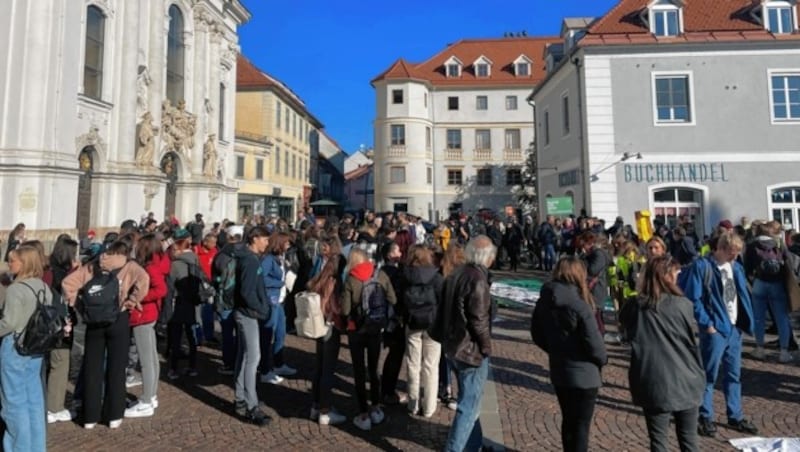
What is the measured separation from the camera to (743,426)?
4949mm

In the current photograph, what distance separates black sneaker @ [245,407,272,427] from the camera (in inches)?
209

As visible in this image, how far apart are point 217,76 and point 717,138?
27.2 meters

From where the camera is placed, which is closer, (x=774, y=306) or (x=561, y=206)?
(x=774, y=306)

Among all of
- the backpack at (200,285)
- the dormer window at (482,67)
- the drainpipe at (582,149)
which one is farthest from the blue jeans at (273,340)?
the dormer window at (482,67)

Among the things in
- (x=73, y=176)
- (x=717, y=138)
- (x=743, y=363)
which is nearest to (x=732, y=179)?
(x=717, y=138)

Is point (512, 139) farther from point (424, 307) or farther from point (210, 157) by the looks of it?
point (424, 307)

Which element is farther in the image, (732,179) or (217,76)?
(217,76)

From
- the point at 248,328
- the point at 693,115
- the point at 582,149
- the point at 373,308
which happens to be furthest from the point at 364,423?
the point at 693,115

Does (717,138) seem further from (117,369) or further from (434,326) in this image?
(117,369)

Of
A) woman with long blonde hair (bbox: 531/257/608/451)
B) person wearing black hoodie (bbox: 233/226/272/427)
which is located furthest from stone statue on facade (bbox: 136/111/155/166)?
woman with long blonde hair (bbox: 531/257/608/451)

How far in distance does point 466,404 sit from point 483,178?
43.7 m

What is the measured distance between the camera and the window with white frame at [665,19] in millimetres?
19781

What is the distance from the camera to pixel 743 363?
744 centimetres

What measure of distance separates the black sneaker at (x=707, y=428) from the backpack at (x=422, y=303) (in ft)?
9.69
